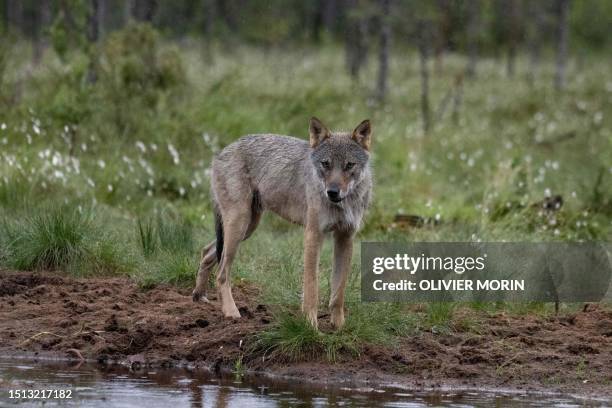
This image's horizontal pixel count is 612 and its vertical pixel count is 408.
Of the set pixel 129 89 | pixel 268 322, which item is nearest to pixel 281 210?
pixel 268 322

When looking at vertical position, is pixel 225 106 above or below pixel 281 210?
above

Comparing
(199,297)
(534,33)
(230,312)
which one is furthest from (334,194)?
(534,33)

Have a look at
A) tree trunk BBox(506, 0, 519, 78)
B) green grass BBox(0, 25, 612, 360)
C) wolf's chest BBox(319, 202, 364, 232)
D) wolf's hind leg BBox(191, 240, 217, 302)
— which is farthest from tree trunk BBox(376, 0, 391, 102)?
wolf's chest BBox(319, 202, 364, 232)

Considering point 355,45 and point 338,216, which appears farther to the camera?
point 355,45

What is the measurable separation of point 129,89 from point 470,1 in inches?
1292

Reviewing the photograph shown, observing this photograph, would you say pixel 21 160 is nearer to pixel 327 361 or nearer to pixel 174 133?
pixel 174 133

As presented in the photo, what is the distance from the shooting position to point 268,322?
9.38 meters

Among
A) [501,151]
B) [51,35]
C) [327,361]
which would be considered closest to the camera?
[327,361]

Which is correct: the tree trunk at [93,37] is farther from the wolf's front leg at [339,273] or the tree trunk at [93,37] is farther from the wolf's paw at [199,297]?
the wolf's front leg at [339,273]

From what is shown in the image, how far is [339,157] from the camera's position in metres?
8.84

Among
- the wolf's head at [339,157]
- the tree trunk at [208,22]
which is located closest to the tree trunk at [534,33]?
the tree trunk at [208,22]

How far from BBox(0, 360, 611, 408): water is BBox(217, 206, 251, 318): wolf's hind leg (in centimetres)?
117

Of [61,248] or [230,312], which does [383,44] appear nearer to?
[61,248]

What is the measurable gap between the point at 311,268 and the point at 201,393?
1603mm
